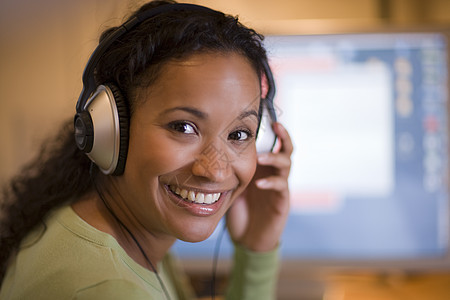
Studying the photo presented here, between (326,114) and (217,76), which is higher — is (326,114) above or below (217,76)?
below

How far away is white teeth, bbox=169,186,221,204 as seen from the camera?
0.57 metres

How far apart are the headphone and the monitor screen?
22.6 inches

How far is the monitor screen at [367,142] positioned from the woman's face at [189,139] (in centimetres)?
53

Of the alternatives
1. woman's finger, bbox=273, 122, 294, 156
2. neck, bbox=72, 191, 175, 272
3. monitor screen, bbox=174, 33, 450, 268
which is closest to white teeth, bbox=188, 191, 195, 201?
neck, bbox=72, 191, 175, 272

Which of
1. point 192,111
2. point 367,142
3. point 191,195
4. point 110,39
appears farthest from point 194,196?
point 367,142

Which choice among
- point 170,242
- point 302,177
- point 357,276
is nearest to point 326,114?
point 302,177

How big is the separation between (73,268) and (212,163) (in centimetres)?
20

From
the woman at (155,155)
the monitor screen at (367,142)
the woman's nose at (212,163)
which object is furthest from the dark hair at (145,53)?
the monitor screen at (367,142)

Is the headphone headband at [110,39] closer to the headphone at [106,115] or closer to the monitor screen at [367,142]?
the headphone at [106,115]

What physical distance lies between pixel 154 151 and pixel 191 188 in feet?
0.22

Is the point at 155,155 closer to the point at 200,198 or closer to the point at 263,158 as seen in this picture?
the point at 200,198

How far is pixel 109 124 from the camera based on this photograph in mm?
549

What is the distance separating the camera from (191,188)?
0.57 meters

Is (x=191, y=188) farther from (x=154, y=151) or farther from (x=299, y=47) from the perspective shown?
(x=299, y=47)
